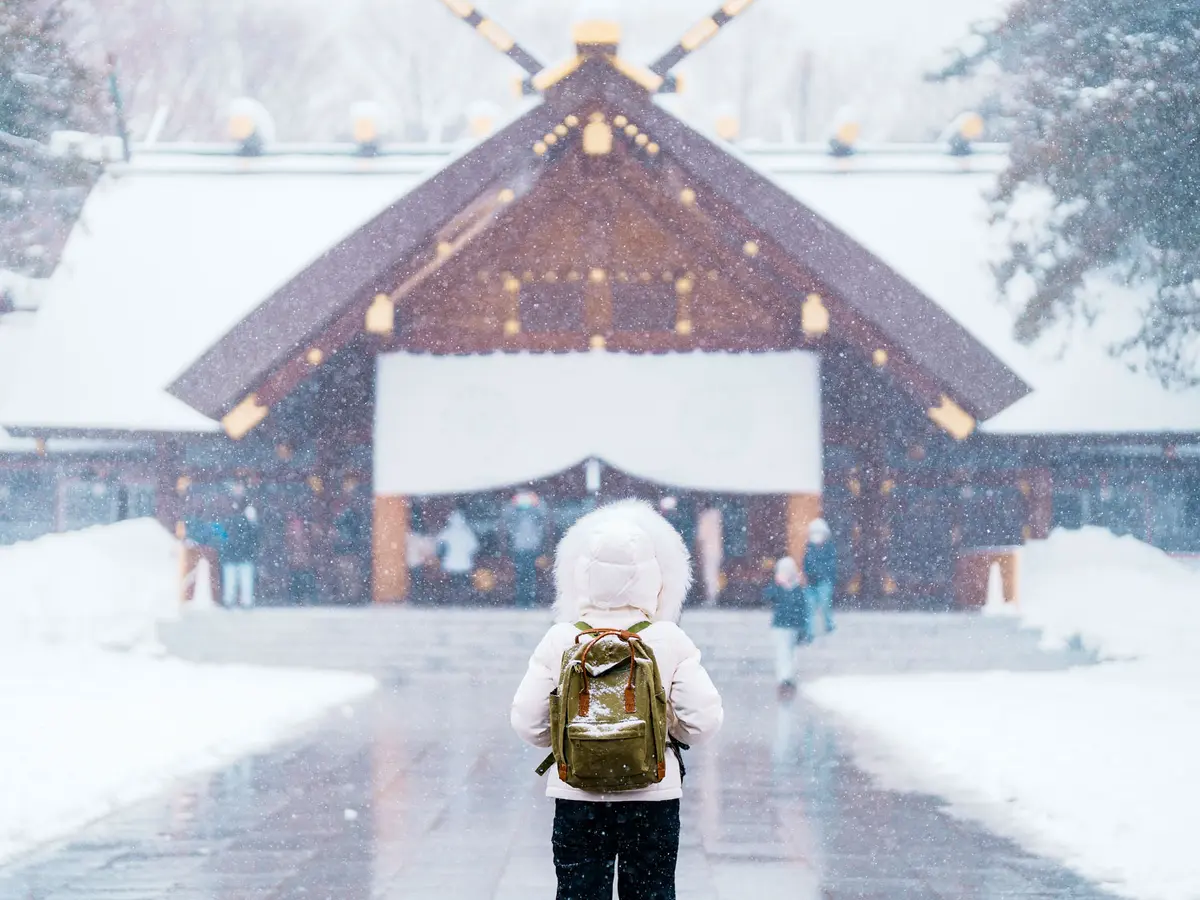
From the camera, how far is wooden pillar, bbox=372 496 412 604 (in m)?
15.2

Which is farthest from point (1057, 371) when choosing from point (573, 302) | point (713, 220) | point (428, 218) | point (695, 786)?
point (695, 786)

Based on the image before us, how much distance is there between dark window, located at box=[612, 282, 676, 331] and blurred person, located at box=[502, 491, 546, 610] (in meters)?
2.50

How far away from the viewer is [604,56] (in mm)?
13172

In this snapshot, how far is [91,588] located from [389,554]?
341 cm

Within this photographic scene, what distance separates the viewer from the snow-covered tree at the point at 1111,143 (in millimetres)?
10633

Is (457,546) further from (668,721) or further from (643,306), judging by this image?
(668,721)

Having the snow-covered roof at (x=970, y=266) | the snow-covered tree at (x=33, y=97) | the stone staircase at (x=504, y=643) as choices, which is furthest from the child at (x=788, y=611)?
the snow-covered tree at (x=33, y=97)

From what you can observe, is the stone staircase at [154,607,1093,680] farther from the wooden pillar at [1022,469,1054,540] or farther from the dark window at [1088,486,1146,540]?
the dark window at [1088,486,1146,540]

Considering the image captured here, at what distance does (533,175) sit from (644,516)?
11.7 m

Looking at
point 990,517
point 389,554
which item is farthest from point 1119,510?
point 389,554

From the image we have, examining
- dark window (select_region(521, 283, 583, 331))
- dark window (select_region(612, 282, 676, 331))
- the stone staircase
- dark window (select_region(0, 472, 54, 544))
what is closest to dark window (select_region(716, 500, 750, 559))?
dark window (select_region(612, 282, 676, 331))

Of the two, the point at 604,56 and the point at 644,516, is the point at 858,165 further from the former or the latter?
the point at 644,516

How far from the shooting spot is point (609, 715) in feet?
8.57

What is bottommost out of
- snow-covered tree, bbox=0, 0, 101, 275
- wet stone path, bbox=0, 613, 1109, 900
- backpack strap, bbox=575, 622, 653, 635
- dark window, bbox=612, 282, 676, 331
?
wet stone path, bbox=0, 613, 1109, 900
